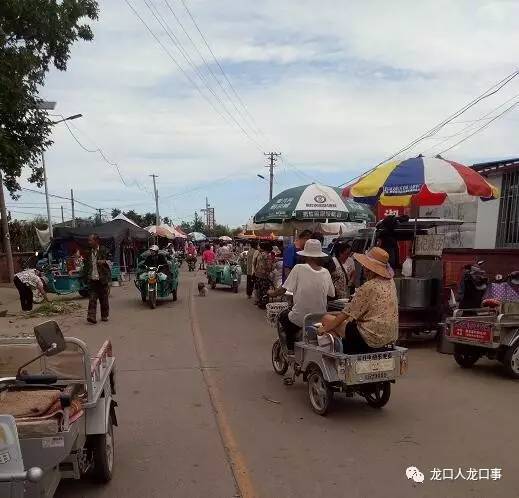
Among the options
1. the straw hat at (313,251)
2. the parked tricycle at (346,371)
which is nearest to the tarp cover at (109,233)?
the straw hat at (313,251)

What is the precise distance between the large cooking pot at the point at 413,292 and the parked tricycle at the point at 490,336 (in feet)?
5.64

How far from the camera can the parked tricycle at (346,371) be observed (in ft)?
18.3

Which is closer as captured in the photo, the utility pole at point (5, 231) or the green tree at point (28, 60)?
the green tree at point (28, 60)

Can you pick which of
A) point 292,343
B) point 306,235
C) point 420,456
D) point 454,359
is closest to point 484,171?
point 306,235

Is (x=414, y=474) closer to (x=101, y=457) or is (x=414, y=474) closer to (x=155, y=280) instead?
(x=101, y=457)

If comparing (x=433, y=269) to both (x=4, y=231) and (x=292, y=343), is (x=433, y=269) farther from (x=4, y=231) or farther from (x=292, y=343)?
(x=4, y=231)

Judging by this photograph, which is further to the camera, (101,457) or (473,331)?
(473,331)

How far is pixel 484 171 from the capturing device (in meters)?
13.7

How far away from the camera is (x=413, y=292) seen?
32.3 ft

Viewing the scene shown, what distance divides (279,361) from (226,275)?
14369 mm

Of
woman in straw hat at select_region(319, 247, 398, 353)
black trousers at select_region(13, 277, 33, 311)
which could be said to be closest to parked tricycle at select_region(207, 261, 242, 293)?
black trousers at select_region(13, 277, 33, 311)

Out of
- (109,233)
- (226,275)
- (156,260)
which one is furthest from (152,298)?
(109,233)

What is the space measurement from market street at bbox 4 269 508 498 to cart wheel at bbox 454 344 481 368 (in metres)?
0.10

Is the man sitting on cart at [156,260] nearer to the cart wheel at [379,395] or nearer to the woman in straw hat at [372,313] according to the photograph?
the cart wheel at [379,395]
